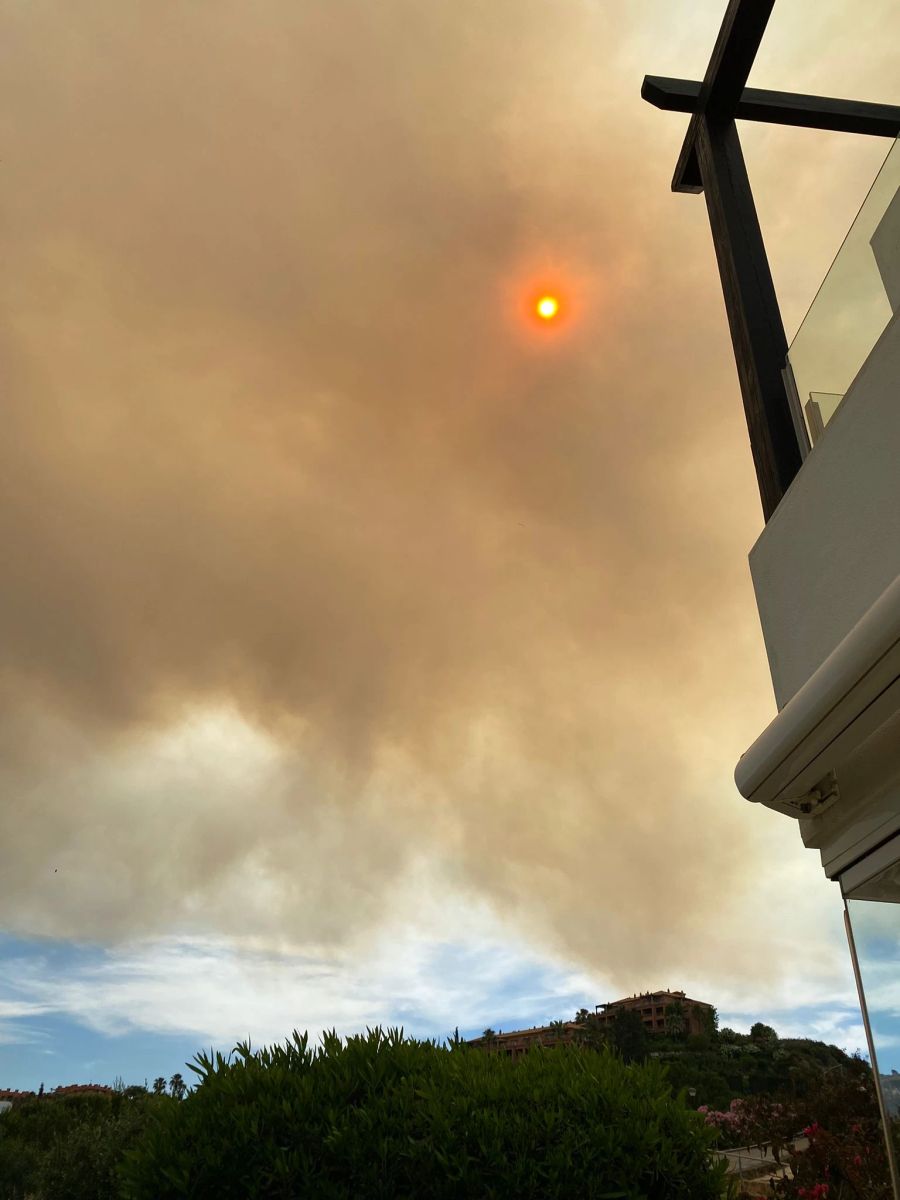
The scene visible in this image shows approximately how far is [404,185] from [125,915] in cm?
5354

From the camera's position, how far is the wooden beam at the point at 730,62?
5773 millimetres

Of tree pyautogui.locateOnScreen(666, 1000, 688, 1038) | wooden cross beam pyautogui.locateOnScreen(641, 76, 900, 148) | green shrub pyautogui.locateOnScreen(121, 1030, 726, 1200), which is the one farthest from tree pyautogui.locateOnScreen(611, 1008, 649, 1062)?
wooden cross beam pyautogui.locateOnScreen(641, 76, 900, 148)

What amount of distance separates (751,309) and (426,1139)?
202 inches

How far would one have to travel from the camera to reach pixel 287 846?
6869cm

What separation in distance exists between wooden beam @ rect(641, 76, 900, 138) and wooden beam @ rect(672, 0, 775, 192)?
0.37ft

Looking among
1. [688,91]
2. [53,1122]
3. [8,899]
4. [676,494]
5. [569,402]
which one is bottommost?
[53,1122]

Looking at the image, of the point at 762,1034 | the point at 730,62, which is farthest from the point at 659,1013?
the point at 730,62

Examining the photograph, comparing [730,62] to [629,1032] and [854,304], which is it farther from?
[629,1032]

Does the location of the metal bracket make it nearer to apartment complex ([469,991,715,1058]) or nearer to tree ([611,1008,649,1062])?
apartment complex ([469,991,715,1058])

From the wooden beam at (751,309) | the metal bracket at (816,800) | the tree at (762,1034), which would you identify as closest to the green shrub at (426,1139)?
the metal bracket at (816,800)

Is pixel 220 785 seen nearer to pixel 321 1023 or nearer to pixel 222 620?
pixel 222 620

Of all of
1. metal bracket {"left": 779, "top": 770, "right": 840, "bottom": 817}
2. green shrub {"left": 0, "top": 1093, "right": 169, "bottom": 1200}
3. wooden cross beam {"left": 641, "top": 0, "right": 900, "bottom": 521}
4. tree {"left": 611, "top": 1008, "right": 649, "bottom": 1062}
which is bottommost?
green shrub {"left": 0, "top": 1093, "right": 169, "bottom": 1200}

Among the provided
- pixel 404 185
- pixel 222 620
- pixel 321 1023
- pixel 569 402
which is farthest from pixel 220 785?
pixel 321 1023

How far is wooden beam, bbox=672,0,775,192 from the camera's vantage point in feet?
18.9
